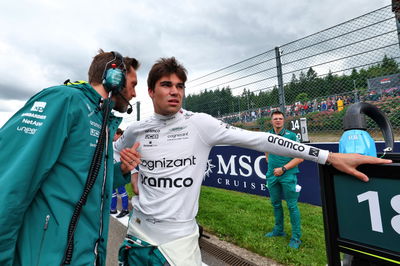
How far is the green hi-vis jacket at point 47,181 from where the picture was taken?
92 cm

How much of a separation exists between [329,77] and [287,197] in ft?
8.21

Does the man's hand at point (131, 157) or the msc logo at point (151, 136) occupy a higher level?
the msc logo at point (151, 136)

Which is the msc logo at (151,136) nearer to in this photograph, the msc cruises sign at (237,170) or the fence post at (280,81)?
the msc cruises sign at (237,170)

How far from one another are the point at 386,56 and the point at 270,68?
2.06 meters

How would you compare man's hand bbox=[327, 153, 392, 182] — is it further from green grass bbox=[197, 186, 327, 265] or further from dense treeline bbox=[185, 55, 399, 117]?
dense treeline bbox=[185, 55, 399, 117]

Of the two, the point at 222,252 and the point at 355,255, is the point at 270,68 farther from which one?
the point at 355,255

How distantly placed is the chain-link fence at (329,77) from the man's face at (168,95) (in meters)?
3.57

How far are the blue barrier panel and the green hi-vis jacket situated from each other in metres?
4.14

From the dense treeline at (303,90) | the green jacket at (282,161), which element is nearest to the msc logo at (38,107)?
the green jacket at (282,161)

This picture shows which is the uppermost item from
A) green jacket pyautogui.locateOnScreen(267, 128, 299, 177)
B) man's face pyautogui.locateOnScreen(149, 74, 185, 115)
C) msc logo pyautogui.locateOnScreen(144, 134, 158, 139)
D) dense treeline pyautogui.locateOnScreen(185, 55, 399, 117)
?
dense treeline pyautogui.locateOnScreen(185, 55, 399, 117)

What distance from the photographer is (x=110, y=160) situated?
4.26 feet

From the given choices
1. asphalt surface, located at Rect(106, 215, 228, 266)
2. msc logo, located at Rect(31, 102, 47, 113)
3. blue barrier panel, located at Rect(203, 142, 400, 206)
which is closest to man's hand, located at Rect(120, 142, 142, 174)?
msc logo, located at Rect(31, 102, 47, 113)

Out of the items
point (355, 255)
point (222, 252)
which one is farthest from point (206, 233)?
point (355, 255)

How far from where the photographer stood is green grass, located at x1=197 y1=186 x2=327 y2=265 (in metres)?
3.11
